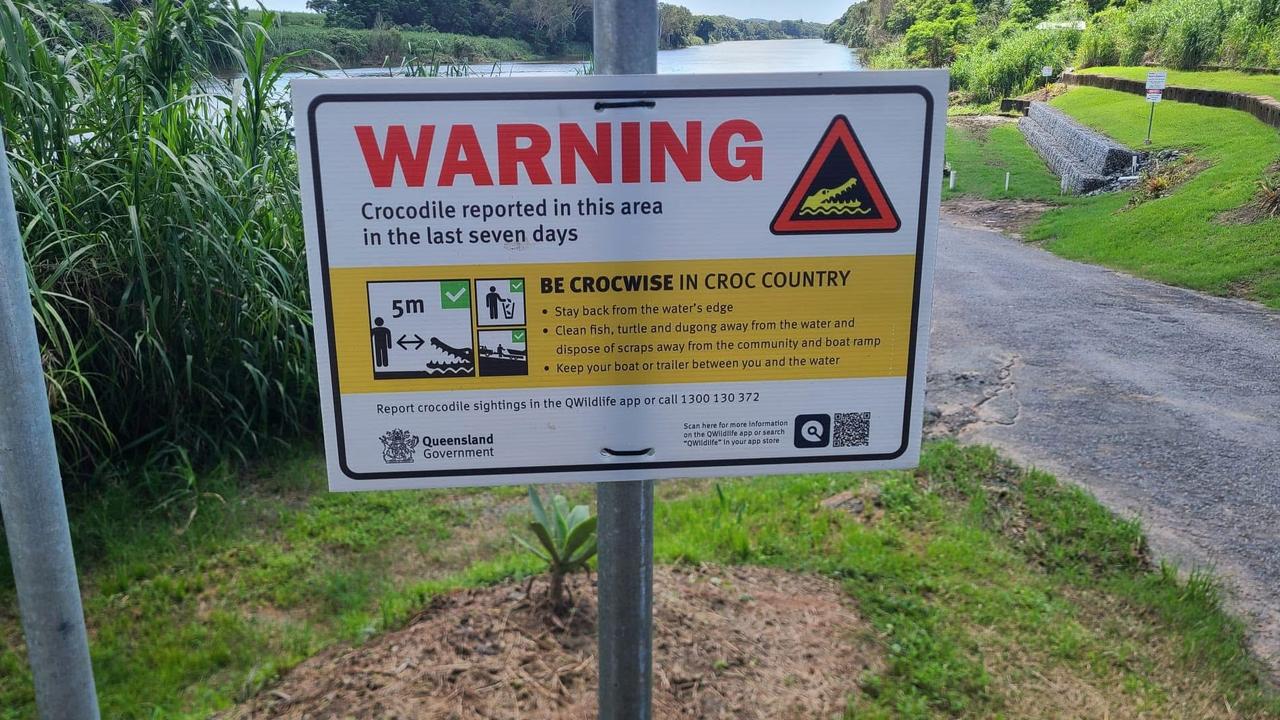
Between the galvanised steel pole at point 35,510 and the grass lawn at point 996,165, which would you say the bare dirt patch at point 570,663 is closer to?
the galvanised steel pole at point 35,510

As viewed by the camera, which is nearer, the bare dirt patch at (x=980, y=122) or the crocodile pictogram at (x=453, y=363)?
the crocodile pictogram at (x=453, y=363)

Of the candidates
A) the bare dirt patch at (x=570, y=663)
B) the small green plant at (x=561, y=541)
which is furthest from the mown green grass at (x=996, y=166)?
the small green plant at (x=561, y=541)

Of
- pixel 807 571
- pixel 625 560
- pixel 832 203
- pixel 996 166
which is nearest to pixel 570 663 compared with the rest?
pixel 807 571

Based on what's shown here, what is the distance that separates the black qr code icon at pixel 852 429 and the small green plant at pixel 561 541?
1.30m

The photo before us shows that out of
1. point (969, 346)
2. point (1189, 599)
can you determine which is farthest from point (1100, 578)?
point (969, 346)

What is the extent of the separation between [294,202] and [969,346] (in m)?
5.00

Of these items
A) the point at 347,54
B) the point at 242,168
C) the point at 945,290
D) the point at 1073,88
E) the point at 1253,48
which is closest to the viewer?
the point at 242,168

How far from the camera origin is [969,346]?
23.4 feet

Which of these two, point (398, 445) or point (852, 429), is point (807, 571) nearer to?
point (852, 429)

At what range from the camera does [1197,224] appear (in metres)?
12.6

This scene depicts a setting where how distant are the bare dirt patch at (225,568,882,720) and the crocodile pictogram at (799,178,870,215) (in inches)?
61.8

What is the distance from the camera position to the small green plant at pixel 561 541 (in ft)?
9.23

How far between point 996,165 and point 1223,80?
494 cm

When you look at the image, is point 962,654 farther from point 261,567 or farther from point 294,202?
point 294,202
